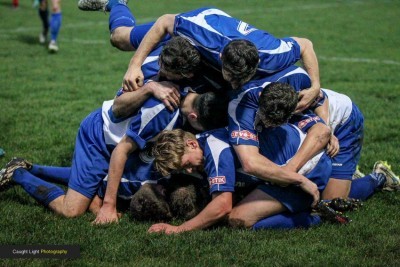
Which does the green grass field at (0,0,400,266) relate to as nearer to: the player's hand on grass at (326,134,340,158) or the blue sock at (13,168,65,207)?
the blue sock at (13,168,65,207)

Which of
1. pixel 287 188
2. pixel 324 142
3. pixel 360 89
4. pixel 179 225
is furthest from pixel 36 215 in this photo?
pixel 360 89

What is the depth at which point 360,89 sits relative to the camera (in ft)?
34.4

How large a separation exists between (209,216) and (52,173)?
6.46 feet

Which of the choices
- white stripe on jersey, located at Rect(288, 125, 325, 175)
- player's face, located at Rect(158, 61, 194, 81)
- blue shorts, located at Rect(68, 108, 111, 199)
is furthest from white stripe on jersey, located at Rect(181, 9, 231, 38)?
blue shorts, located at Rect(68, 108, 111, 199)

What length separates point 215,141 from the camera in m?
5.30

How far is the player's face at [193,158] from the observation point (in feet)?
17.2

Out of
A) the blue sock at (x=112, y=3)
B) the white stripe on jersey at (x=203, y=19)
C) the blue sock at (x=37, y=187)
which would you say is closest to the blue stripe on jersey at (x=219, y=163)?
the white stripe on jersey at (x=203, y=19)

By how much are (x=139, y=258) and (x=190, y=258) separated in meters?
0.35

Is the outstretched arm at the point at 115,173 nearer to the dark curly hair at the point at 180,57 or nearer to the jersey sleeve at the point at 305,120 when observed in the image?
the dark curly hair at the point at 180,57

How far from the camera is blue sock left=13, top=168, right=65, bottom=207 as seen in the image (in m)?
5.77

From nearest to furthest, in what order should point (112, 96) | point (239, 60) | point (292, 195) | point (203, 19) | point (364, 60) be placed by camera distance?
1. point (239, 60)
2. point (292, 195)
3. point (203, 19)
4. point (112, 96)
5. point (364, 60)

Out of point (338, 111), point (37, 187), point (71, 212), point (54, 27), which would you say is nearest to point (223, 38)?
point (338, 111)

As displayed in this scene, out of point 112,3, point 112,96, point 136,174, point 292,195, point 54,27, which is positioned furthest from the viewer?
point 54,27

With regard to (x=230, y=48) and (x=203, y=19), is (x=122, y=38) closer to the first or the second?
(x=203, y=19)
